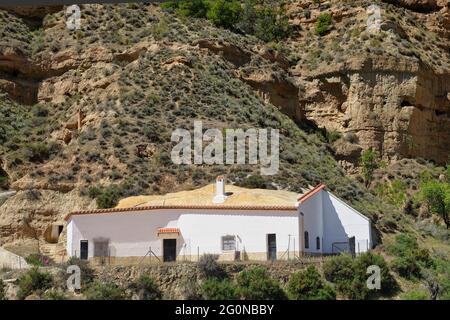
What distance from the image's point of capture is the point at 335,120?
4984cm

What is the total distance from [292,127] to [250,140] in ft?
24.2

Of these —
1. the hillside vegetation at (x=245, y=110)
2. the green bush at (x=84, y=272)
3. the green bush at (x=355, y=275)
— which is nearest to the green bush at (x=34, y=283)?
the hillside vegetation at (x=245, y=110)

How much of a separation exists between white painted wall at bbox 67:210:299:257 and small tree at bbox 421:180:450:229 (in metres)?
16.3

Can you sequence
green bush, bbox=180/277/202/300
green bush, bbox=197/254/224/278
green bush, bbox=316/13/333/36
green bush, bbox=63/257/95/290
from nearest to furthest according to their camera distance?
1. green bush, bbox=180/277/202/300
2. green bush, bbox=63/257/95/290
3. green bush, bbox=197/254/224/278
4. green bush, bbox=316/13/333/36

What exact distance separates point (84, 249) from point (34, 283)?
393 cm

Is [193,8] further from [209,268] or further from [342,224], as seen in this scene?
[209,268]

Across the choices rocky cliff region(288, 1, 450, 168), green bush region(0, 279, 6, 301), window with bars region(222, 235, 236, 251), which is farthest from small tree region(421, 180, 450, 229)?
green bush region(0, 279, 6, 301)

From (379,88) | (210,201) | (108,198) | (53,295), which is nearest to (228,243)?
(210,201)

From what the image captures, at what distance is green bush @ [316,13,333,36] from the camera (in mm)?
54250

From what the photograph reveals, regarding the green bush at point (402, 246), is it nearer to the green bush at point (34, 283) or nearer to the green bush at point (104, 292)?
the green bush at point (104, 292)

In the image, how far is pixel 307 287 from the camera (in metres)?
25.5

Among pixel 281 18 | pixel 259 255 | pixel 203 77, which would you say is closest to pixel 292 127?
pixel 203 77

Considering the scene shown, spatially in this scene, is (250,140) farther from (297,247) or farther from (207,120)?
(297,247)

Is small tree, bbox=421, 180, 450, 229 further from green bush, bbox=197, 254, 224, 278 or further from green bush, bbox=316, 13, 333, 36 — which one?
green bush, bbox=197, 254, 224, 278
